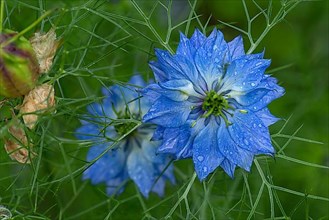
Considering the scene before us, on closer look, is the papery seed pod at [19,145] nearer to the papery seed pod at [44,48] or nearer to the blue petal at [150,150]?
the papery seed pod at [44,48]

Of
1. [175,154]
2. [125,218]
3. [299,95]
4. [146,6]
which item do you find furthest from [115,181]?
[299,95]

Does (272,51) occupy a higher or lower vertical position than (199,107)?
lower

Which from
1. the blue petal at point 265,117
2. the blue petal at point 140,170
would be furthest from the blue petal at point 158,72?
the blue petal at point 140,170

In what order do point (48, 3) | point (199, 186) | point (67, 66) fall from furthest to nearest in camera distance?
point (48, 3)
point (199, 186)
point (67, 66)

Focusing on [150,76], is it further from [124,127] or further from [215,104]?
[215,104]

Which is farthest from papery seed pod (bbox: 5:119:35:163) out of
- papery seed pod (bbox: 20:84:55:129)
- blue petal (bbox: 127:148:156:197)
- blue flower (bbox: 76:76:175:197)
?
blue petal (bbox: 127:148:156:197)

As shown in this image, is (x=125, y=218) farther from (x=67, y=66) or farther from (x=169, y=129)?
(x=169, y=129)

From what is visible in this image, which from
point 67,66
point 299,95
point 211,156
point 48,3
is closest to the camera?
point 211,156
